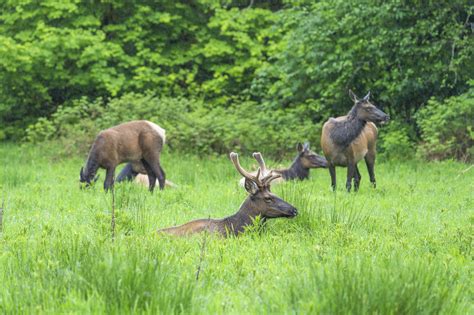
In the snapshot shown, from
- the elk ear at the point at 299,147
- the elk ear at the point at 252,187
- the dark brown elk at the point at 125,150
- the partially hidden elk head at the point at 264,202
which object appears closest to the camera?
the partially hidden elk head at the point at 264,202

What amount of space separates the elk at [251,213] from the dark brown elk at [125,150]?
4.98 meters

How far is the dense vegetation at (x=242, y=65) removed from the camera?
19.5 meters

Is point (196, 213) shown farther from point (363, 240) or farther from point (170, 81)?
point (170, 81)

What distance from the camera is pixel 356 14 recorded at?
2022 centimetres

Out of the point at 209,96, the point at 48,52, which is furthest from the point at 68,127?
the point at 209,96

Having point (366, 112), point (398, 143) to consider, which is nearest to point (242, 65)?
point (398, 143)

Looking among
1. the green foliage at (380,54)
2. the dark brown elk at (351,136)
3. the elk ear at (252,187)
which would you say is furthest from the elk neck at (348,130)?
the green foliage at (380,54)

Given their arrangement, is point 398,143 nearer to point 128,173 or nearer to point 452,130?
point 452,130

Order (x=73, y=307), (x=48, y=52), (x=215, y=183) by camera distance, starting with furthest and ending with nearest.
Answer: (x=48, y=52)
(x=215, y=183)
(x=73, y=307)

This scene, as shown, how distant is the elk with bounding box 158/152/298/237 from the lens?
8398 millimetres

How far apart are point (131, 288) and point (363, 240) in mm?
2743

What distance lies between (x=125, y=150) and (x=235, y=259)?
7.63 metres

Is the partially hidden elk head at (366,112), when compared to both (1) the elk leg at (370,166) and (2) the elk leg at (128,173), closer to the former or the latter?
(1) the elk leg at (370,166)

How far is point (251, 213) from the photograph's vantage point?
881cm
